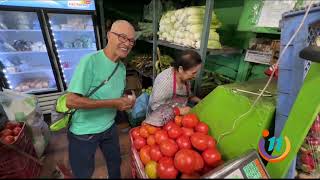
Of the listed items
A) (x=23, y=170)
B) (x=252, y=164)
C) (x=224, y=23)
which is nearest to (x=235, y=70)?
(x=224, y=23)

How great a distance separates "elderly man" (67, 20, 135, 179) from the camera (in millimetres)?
1201

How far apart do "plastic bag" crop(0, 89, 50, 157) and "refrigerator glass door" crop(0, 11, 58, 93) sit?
37.2 inches

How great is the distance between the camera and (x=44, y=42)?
3.07 m

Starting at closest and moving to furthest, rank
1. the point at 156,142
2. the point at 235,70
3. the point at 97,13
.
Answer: the point at 156,142
the point at 235,70
the point at 97,13

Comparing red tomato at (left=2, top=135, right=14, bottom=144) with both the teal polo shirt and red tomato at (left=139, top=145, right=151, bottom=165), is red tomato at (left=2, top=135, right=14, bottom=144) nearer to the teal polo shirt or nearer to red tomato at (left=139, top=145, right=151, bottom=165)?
the teal polo shirt

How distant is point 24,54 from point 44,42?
17.8 inches

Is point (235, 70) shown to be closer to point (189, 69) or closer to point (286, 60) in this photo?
point (189, 69)

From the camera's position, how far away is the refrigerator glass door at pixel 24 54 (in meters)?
2.91

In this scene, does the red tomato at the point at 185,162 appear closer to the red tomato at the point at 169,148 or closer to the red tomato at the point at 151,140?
the red tomato at the point at 169,148

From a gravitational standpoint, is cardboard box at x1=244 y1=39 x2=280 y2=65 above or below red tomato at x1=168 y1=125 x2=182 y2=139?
above

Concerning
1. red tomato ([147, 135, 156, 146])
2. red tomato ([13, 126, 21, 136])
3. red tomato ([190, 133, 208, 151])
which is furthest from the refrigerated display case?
red tomato ([190, 133, 208, 151])

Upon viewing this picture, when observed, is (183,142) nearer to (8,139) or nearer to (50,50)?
(8,139)

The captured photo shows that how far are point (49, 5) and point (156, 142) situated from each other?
301 cm

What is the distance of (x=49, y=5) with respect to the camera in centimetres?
291
